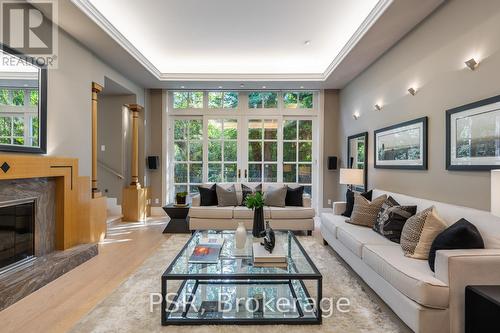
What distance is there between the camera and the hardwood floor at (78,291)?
221 centimetres

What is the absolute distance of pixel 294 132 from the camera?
667cm

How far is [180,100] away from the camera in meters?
6.70

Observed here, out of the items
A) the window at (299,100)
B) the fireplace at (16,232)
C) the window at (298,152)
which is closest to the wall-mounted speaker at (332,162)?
the window at (298,152)

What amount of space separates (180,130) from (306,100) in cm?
→ 301

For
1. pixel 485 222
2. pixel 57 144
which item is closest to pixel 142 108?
pixel 57 144

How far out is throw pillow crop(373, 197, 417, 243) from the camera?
2.89m

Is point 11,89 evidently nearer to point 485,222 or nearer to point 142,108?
point 142,108

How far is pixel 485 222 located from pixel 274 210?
9.85 feet

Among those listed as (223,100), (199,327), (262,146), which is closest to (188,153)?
(223,100)

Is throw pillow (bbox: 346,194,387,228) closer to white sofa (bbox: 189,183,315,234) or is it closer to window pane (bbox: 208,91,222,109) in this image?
white sofa (bbox: 189,183,315,234)

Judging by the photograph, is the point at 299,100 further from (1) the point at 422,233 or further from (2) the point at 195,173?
(1) the point at 422,233

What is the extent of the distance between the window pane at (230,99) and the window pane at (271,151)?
1.17m

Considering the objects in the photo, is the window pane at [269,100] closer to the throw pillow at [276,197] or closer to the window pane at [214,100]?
the window pane at [214,100]

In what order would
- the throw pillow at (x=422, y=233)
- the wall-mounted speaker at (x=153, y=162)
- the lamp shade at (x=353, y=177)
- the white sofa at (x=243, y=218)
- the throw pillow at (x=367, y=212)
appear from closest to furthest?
the throw pillow at (x=422, y=233) → the throw pillow at (x=367, y=212) → the lamp shade at (x=353, y=177) → the white sofa at (x=243, y=218) → the wall-mounted speaker at (x=153, y=162)
